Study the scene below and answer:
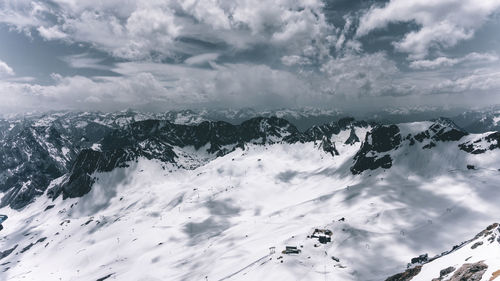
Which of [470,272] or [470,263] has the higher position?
[470,272]

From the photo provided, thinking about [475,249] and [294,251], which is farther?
[294,251]

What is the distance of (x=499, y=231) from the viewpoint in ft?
170

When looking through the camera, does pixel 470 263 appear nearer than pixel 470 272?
No

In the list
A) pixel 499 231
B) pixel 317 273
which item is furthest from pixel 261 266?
pixel 499 231

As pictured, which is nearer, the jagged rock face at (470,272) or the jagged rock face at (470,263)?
the jagged rock face at (470,272)

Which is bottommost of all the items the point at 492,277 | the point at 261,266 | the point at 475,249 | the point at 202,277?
the point at 202,277

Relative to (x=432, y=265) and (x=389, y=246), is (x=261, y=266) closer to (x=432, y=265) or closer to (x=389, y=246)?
(x=389, y=246)

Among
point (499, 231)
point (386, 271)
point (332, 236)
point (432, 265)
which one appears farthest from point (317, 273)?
point (499, 231)

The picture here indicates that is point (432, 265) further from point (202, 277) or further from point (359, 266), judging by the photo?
point (202, 277)

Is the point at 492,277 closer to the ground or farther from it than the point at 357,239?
farther from it

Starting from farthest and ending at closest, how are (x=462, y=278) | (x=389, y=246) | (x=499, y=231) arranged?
(x=389, y=246), (x=499, y=231), (x=462, y=278)

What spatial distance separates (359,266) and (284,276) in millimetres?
45328

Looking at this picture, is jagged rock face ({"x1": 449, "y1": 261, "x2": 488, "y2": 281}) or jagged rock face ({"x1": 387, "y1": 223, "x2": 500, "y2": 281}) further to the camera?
jagged rock face ({"x1": 387, "y1": 223, "x2": 500, "y2": 281})

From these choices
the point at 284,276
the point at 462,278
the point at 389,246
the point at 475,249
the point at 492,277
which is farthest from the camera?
the point at 389,246
